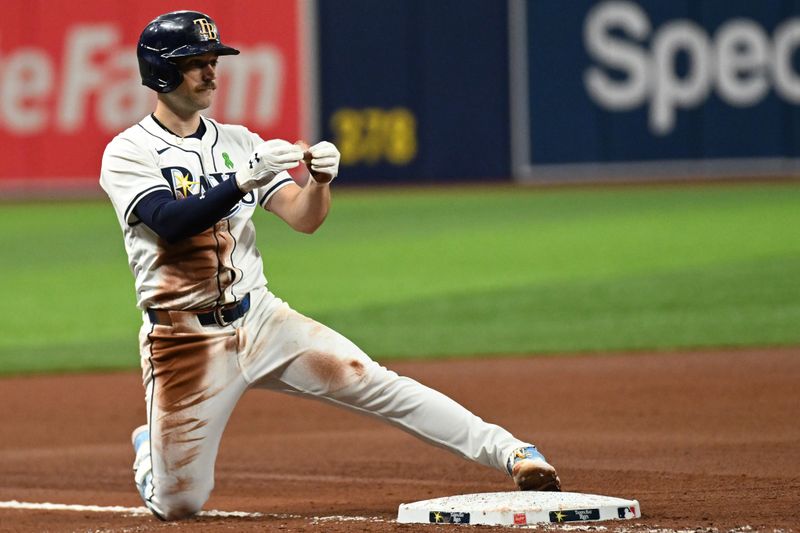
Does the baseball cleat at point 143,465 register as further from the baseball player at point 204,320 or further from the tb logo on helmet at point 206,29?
the tb logo on helmet at point 206,29

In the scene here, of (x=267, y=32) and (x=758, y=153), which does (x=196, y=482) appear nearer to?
(x=267, y=32)

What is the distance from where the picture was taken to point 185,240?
5293 millimetres

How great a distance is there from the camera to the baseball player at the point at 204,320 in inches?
208

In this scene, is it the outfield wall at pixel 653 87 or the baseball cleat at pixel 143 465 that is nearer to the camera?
the baseball cleat at pixel 143 465

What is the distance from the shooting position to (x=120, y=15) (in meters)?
22.8

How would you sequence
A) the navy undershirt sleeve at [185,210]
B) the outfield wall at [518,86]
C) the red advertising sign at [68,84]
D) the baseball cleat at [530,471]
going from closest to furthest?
the navy undershirt sleeve at [185,210] < the baseball cleat at [530,471] < the red advertising sign at [68,84] < the outfield wall at [518,86]

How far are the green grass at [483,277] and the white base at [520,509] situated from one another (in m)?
4.92

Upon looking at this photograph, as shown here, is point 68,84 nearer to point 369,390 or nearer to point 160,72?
point 160,72

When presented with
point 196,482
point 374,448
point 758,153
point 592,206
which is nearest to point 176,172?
point 196,482

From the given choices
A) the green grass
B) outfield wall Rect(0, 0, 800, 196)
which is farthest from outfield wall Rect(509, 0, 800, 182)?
the green grass

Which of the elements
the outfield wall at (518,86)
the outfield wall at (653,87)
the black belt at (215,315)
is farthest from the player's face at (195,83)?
the outfield wall at (653,87)

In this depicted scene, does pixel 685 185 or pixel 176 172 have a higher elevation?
pixel 176 172

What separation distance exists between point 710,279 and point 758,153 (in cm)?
1162

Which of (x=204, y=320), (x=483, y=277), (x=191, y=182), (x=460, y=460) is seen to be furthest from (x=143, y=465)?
(x=483, y=277)
